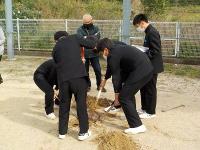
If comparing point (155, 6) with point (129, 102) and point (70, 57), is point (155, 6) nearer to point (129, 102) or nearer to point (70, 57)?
point (129, 102)

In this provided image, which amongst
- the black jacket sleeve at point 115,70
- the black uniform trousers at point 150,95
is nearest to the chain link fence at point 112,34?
the black uniform trousers at point 150,95

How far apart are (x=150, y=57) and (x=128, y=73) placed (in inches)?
30.3

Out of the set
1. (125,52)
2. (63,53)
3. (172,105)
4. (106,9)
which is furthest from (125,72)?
(106,9)

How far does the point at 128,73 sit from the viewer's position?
721cm

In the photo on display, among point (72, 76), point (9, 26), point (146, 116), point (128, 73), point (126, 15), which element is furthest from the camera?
point (9, 26)

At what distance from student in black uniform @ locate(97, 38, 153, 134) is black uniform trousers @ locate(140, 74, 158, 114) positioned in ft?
2.20

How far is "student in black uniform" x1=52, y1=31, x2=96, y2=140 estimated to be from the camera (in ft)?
22.6

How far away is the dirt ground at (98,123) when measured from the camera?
22.4ft

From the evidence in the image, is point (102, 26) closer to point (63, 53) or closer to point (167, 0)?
point (167, 0)

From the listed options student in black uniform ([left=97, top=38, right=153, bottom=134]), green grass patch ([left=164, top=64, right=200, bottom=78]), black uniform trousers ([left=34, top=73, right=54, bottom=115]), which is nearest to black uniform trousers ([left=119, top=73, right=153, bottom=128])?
student in black uniform ([left=97, top=38, right=153, bottom=134])

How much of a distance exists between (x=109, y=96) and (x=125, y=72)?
2.53 m

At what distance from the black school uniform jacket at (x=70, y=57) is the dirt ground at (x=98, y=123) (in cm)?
100

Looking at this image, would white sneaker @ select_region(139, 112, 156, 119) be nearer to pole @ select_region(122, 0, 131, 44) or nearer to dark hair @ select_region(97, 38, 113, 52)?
dark hair @ select_region(97, 38, 113, 52)

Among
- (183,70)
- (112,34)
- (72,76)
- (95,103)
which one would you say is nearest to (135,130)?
(72,76)
